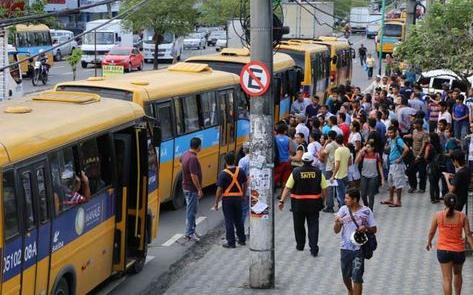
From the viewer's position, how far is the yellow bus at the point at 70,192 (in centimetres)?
920

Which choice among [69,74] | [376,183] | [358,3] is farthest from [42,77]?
[358,3]

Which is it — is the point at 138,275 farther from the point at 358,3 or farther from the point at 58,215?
the point at 358,3

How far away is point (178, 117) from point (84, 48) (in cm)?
3957

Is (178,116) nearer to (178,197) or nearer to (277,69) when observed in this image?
(178,197)

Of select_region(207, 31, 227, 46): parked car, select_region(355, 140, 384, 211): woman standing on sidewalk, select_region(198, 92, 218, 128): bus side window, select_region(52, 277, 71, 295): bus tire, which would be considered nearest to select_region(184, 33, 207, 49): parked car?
select_region(207, 31, 227, 46): parked car

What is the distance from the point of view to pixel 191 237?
1561 cm

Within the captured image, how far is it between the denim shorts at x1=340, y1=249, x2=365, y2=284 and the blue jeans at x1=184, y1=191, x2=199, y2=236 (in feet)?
14.7

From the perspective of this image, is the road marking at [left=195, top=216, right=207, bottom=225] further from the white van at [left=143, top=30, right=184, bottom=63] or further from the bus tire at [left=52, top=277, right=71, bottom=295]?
the white van at [left=143, top=30, right=184, bottom=63]

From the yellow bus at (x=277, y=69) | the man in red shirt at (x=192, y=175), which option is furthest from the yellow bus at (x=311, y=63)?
the man in red shirt at (x=192, y=175)

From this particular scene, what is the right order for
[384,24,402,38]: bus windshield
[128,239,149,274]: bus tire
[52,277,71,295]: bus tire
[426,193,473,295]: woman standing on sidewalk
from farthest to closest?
[384,24,402,38]: bus windshield < [128,239,149,274]: bus tire < [426,193,473,295]: woman standing on sidewalk < [52,277,71,295]: bus tire

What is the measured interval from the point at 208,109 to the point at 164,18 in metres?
34.5

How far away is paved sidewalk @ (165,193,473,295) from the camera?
12.6 m

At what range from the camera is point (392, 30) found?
69688 mm

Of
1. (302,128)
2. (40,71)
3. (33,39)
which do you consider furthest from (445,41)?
(33,39)
